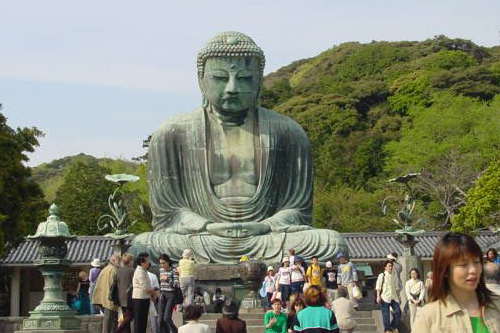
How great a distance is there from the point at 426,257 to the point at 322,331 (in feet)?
87.2

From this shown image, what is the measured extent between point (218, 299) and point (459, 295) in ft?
38.6

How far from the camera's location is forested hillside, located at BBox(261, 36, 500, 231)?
4294 centimetres

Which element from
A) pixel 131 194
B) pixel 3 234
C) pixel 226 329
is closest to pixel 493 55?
pixel 131 194

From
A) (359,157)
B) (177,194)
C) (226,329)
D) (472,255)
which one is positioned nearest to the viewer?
(472,255)

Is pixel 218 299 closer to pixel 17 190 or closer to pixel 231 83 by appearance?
pixel 231 83

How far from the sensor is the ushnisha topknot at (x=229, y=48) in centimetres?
2031

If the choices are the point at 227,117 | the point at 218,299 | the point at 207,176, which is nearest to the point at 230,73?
the point at 227,117

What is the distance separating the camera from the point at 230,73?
20203 mm

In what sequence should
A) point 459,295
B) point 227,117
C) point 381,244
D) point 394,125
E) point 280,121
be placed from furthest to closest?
point 394,125, point 381,244, point 280,121, point 227,117, point 459,295

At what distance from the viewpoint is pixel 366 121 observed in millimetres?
60344

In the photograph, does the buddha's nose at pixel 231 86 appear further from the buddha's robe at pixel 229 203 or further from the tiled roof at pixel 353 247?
the tiled roof at pixel 353 247

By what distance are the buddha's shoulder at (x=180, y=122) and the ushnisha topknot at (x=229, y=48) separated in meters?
0.71

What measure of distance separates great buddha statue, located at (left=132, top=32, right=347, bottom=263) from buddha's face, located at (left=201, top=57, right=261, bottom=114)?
0.7 inches

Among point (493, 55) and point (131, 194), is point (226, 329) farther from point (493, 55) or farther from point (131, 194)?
point (493, 55)
